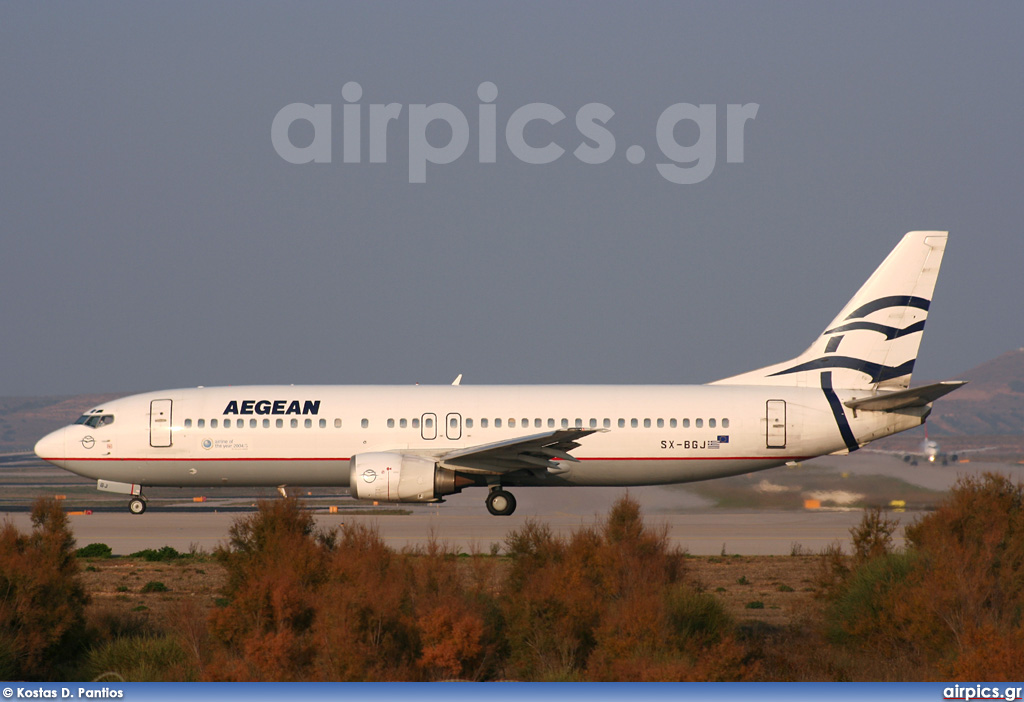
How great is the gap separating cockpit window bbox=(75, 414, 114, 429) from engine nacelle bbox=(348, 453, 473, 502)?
7.14m

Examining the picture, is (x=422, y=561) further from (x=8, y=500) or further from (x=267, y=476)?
(x=8, y=500)

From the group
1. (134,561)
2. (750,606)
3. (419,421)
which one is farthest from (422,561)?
(419,421)

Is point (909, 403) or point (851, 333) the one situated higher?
point (851, 333)

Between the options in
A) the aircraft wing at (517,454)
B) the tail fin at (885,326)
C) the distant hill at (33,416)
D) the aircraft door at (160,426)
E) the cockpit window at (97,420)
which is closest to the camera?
the aircraft wing at (517,454)

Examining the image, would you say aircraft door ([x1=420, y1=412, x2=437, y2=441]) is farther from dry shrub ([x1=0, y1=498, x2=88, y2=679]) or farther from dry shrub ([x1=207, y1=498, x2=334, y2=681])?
Result: dry shrub ([x1=0, y1=498, x2=88, y2=679])

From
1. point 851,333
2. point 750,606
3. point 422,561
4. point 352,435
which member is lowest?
point 750,606

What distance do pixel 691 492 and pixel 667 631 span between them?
25014mm

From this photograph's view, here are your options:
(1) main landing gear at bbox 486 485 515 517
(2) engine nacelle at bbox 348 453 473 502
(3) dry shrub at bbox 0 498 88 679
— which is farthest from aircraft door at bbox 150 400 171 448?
(3) dry shrub at bbox 0 498 88 679

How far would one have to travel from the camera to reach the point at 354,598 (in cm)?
1225

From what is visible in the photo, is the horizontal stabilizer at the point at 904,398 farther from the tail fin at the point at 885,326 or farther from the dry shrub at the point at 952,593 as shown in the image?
the dry shrub at the point at 952,593

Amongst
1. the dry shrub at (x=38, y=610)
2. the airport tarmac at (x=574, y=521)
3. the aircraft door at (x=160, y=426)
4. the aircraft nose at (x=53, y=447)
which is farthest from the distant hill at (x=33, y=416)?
the dry shrub at (x=38, y=610)

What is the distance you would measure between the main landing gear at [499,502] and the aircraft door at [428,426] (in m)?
2.35

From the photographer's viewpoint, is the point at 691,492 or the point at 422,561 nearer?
the point at 422,561

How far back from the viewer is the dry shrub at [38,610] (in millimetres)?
13180
